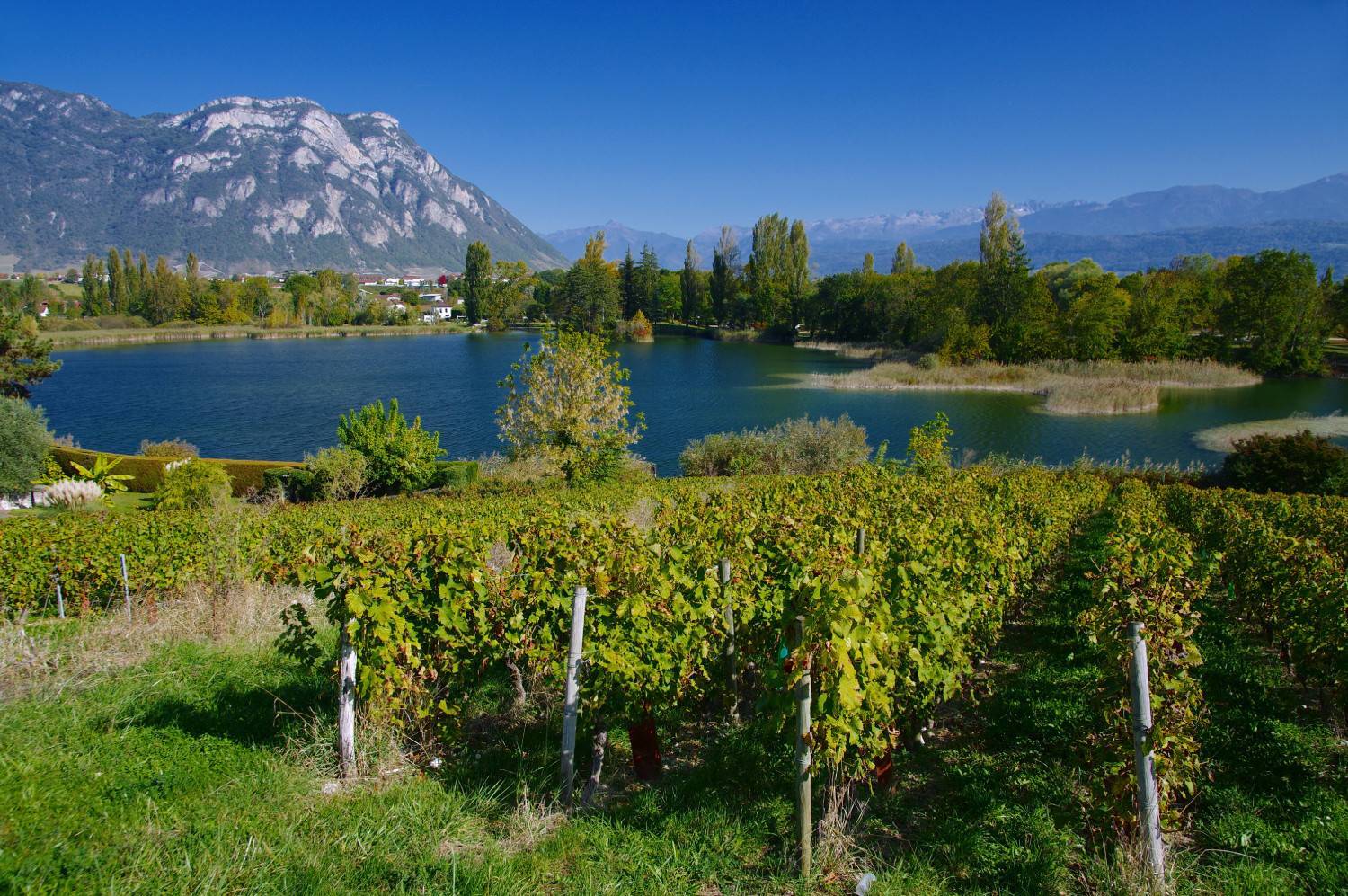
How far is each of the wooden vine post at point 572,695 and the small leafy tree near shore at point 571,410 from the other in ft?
48.5

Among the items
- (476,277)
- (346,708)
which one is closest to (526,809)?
(346,708)

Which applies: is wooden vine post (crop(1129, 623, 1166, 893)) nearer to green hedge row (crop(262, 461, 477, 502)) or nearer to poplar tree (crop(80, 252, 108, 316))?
green hedge row (crop(262, 461, 477, 502))

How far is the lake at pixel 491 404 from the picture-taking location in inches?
1281

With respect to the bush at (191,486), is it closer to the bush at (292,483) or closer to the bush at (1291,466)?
the bush at (292,483)

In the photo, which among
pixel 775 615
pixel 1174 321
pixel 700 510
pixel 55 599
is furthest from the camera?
pixel 1174 321

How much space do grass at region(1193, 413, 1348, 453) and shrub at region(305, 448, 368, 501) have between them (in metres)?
33.2

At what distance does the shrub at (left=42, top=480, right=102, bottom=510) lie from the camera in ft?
59.2

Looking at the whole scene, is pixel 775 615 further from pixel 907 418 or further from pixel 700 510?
pixel 907 418

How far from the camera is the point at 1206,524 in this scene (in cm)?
1174

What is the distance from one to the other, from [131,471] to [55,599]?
16139 mm

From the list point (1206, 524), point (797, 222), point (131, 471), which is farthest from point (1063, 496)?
point (797, 222)

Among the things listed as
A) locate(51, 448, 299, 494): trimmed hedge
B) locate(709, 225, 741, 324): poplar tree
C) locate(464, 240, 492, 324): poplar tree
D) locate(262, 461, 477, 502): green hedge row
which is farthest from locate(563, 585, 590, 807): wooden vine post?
locate(464, 240, 492, 324): poplar tree

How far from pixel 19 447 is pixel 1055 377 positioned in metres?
51.1

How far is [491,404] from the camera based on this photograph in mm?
42219
